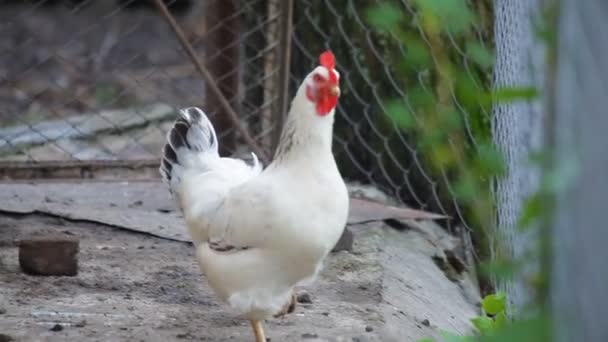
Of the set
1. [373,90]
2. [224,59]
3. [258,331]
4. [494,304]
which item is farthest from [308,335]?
[224,59]

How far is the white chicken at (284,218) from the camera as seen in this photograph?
3395 millimetres

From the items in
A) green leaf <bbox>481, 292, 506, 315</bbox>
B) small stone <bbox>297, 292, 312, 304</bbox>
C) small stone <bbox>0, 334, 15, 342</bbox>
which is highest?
small stone <bbox>0, 334, 15, 342</bbox>

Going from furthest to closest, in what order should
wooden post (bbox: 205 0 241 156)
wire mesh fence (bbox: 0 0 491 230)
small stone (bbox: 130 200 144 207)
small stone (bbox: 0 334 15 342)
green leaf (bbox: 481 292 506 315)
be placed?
1. wooden post (bbox: 205 0 241 156)
2. wire mesh fence (bbox: 0 0 491 230)
3. small stone (bbox: 130 200 144 207)
4. small stone (bbox: 0 334 15 342)
5. green leaf (bbox: 481 292 506 315)

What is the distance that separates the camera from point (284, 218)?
3.38 meters

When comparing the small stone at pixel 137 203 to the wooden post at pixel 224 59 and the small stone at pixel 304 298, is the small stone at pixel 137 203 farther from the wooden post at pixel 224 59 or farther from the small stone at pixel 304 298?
the small stone at pixel 304 298

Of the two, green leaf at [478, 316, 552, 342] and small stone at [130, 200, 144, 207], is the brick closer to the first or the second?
small stone at [130, 200, 144, 207]

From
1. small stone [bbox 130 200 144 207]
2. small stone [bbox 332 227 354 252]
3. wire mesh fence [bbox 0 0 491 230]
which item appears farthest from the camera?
wire mesh fence [bbox 0 0 491 230]

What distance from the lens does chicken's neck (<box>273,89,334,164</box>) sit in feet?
11.4

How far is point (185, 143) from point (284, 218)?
0.73 metres

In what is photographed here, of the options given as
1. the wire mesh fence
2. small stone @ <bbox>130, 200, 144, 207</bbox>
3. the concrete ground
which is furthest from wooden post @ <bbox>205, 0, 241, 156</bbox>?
small stone @ <bbox>130, 200, 144, 207</bbox>

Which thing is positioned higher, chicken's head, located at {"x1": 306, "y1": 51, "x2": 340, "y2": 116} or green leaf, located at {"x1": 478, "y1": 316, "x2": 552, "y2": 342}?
green leaf, located at {"x1": 478, "y1": 316, "x2": 552, "y2": 342}

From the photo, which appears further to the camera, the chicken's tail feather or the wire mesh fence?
the wire mesh fence

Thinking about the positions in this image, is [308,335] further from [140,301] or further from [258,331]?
[140,301]

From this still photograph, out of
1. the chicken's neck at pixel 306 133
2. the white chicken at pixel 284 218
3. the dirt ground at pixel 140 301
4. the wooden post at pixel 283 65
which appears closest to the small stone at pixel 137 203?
the dirt ground at pixel 140 301
